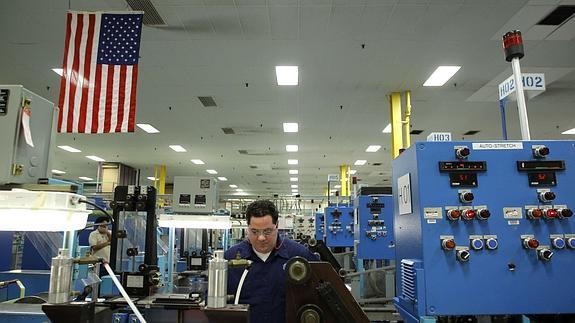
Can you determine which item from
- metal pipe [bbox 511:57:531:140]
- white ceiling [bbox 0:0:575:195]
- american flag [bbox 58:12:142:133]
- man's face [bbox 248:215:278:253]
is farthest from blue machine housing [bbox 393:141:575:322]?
american flag [bbox 58:12:142:133]

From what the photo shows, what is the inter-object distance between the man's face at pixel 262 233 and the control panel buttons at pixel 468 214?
1.17 metres

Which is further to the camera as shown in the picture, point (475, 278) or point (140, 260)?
point (140, 260)

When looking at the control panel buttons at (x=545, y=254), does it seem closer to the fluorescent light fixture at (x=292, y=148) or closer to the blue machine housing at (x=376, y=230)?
the blue machine housing at (x=376, y=230)

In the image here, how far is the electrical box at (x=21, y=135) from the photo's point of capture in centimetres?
155

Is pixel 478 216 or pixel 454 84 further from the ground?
pixel 454 84

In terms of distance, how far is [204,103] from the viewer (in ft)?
27.6

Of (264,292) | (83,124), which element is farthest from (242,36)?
(264,292)

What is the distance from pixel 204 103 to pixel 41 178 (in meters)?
6.84

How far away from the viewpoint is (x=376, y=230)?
6957mm

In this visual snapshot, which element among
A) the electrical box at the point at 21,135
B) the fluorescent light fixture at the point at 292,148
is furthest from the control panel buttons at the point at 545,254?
the fluorescent light fixture at the point at 292,148

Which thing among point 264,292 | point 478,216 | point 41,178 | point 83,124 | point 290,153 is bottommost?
point 264,292

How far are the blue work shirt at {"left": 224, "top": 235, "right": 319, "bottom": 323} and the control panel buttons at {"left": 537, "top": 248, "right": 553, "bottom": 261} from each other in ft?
4.35

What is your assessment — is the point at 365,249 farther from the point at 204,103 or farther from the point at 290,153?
the point at 290,153

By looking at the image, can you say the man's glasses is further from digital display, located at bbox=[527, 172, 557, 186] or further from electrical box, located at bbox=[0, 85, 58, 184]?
digital display, located at bbox=[527, 172, 557, 186]
